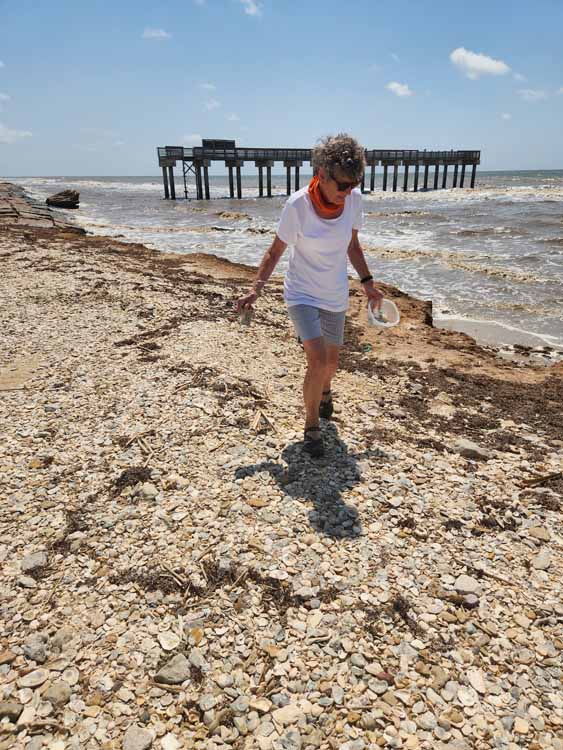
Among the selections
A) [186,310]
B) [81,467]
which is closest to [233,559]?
[81,467]

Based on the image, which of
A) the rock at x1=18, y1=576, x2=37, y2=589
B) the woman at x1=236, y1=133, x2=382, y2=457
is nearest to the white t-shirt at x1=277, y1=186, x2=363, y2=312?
the woman at x1=236, y1=133, x2=382, y2=457

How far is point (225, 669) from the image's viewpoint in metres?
2.18

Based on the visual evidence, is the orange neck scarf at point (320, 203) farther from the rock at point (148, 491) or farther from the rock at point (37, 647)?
the rock at point (37, 647)

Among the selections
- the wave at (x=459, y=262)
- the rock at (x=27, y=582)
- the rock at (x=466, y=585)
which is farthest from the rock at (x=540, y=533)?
the wave at (x=459, y=262)

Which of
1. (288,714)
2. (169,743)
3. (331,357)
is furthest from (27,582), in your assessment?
(331,357)

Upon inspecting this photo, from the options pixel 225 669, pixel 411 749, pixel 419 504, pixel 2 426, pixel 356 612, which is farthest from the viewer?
pixel 2 426

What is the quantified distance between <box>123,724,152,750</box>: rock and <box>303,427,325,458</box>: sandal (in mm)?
2087

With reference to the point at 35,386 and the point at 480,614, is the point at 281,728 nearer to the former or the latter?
the point at 480,614

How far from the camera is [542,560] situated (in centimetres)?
282

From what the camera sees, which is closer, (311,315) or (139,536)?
(139,536)

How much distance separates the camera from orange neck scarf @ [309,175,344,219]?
10.2ft

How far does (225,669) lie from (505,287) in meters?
11.7

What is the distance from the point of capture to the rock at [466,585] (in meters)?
2.59

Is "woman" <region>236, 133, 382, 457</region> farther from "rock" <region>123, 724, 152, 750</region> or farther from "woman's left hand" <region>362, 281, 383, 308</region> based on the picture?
"rock" <region>123, 724, 152, 750</region>
